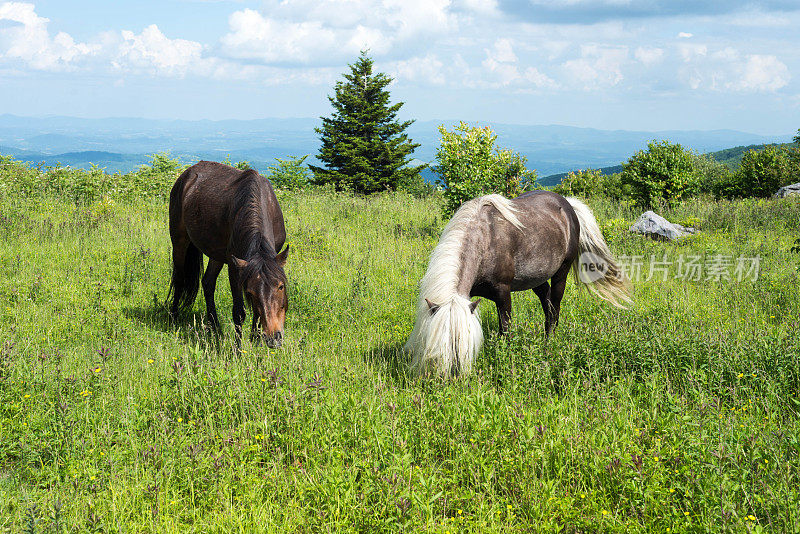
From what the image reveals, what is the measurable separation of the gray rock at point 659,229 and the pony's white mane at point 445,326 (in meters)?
8.08

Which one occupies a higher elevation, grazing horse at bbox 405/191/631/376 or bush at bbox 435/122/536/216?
bush at bbox 435/122/536/216

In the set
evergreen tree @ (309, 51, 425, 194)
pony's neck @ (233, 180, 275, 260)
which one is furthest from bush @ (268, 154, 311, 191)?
pony's neck @ (233, 180, 275, 260)

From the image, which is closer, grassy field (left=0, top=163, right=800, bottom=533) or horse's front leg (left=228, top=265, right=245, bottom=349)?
grassy field (left=0, top=163, right=800, bottom=533)

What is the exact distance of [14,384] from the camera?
4363 mm

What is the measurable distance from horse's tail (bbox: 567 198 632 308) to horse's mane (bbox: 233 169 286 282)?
4.32 m

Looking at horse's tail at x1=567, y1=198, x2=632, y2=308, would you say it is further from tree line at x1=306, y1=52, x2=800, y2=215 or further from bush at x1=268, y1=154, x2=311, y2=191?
bush at x1=268, y1=154, x2=311, y2=191

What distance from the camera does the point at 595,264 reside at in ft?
24.5

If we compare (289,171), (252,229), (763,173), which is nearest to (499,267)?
(252,229)

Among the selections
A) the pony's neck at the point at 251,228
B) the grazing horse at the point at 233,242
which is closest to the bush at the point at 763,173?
the grazing horse at the point at 233,242

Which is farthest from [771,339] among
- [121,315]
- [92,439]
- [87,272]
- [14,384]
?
[87,272]

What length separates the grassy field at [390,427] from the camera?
10.1ft

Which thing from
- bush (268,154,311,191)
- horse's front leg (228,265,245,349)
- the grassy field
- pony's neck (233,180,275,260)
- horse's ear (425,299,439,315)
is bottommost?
the grassy field

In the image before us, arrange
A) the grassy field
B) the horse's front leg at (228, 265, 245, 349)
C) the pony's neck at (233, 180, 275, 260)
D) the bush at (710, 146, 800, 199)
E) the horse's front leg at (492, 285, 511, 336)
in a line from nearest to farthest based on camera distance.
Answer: the grassy field
the pony's neck at (233, 180, 275, 260)
the horse's front leg at (228, 265, 245, 349)
the horse's front leg at (492, 285, 511, 336)
the bush at (710, 146, 800, 199)

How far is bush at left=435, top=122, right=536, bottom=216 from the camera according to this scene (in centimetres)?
1161
